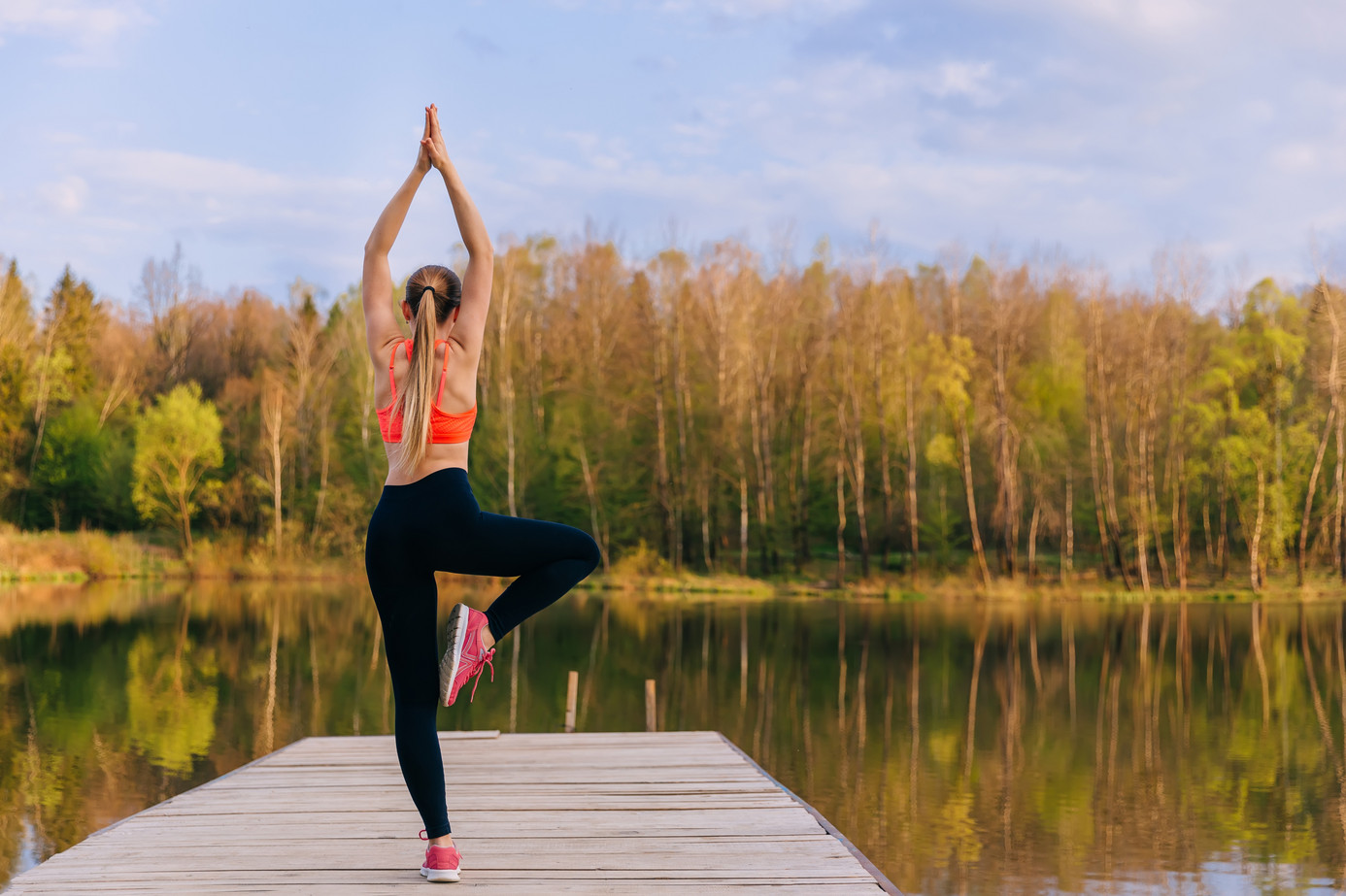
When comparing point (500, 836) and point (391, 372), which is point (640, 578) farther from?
point (391, 372)

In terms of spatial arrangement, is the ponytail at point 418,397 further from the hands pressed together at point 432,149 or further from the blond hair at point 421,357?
the hands pressed together at point 432,149

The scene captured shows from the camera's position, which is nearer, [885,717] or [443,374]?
[443,374]

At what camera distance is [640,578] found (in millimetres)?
38625

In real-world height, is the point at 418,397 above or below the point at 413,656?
above

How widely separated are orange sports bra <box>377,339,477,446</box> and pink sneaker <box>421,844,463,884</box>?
54.3 inches

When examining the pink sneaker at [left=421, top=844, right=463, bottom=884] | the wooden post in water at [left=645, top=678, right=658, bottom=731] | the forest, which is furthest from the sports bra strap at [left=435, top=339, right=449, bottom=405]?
the forest

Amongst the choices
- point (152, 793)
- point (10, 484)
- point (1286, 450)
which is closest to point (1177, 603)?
point (1286, 450)

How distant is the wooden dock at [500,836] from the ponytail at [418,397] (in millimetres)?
1481

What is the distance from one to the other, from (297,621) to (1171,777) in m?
20.6

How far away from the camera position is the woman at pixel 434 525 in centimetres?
352

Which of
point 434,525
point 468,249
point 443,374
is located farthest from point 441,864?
point 468,249

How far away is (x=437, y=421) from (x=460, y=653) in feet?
→ 2.49

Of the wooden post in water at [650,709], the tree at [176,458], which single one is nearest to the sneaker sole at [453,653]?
the wooden post in water at [650,709]

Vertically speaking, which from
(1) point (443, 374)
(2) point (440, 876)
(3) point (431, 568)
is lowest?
(2) point (440, 876)
